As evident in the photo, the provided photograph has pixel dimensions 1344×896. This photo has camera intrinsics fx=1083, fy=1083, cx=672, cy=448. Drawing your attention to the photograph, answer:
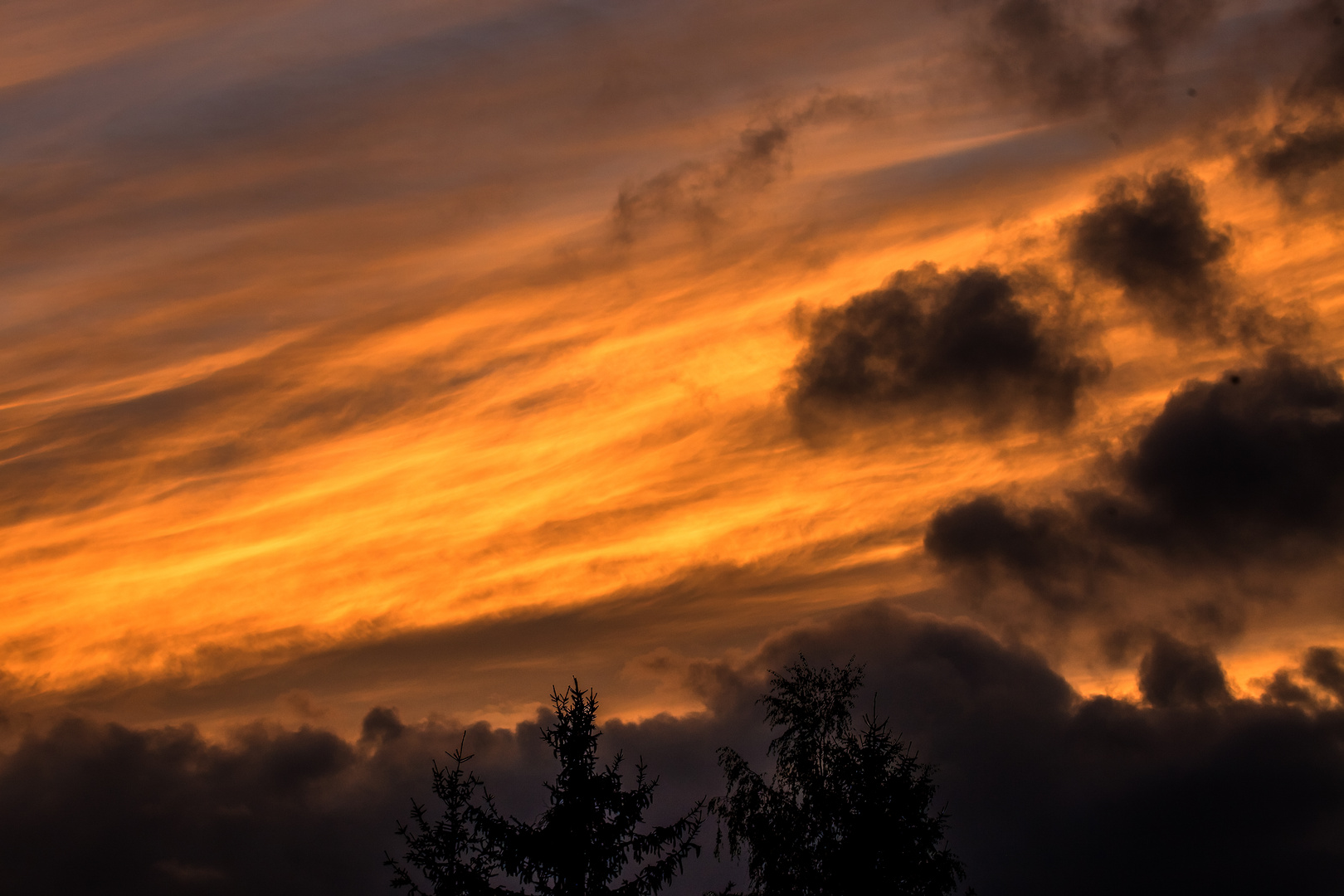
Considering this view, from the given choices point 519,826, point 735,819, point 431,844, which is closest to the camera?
point 431,844

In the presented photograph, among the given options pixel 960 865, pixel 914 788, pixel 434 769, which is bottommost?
pixel 960 865

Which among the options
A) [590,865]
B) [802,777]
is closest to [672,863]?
[590,865]

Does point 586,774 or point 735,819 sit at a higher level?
point 586,774

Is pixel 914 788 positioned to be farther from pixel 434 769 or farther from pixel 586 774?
pixel 434 769

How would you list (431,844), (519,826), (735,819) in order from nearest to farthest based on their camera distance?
(431,844)
(519,826)
(735,819)

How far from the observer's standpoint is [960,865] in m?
29.8

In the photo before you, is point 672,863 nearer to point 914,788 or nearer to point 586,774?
point 586,774

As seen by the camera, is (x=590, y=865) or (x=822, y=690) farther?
(x=822, y=690)

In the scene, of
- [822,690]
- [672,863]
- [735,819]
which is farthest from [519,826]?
[822,690]

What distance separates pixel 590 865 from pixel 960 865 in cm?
1030

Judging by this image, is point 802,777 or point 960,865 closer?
point 960,865

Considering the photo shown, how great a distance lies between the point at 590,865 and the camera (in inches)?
1081

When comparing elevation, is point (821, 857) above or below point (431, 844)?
below

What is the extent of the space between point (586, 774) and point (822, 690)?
26.8ft
